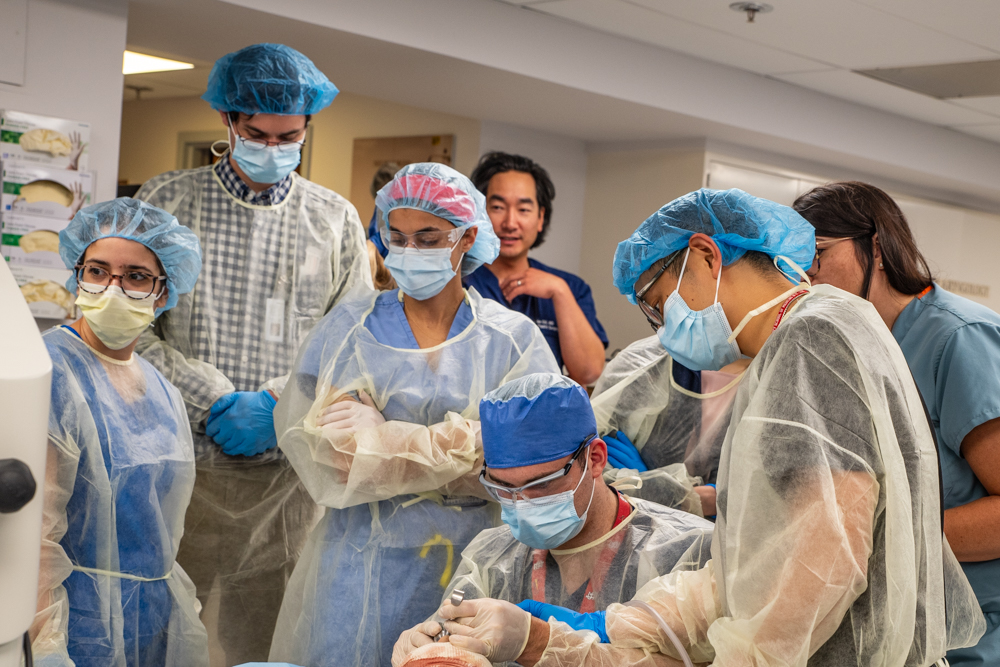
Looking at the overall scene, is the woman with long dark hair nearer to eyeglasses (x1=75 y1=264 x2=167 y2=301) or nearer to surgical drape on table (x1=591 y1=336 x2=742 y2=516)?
surgical drape on table (x1=591 y1=336 x2=742 y2=516)

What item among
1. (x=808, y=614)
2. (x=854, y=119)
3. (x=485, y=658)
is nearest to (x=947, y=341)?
(x=808, y=614)

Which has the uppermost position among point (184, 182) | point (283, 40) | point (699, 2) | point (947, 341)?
point (699, 2)

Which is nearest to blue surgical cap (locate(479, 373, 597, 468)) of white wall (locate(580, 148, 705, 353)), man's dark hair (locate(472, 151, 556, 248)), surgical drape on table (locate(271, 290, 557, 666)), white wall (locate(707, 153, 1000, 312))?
surgical drape on table (locate(271, 290, 557, 666))

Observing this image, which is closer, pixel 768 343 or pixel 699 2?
pixel 768 343

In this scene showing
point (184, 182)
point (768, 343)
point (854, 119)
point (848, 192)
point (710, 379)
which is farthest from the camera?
point (854, 119)

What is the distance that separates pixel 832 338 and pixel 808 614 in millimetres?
319

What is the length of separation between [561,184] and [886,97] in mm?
1596

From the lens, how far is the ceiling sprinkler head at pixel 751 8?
9.20ft

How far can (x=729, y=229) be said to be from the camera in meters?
1.23

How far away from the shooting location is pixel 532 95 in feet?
11.4

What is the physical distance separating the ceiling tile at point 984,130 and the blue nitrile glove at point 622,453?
367 cm

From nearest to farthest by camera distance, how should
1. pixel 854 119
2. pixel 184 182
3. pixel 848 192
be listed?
pixel 848 192, pixel 184 182, pixel 854 119

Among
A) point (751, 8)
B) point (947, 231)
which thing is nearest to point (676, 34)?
point (751, 8)

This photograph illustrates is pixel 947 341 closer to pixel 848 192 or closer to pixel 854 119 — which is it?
pixel 848 192
